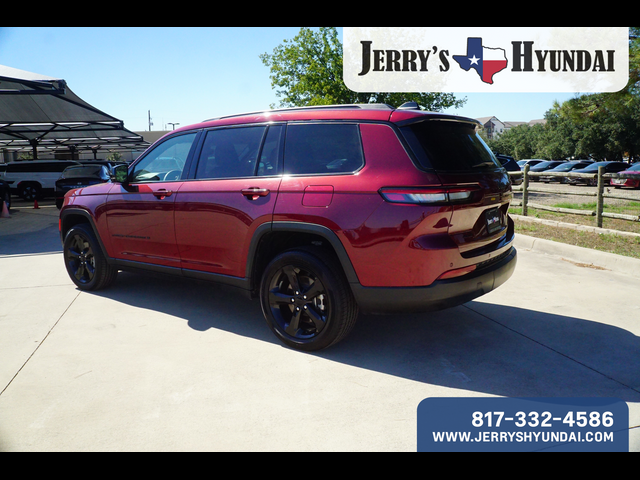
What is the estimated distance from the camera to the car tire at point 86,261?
5.71 meters

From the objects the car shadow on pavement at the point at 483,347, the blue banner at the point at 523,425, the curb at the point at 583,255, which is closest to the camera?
the blue banner at the point at 523,425

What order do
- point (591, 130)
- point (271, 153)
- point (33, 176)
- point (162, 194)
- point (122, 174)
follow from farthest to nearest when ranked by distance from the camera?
point (591, 130)
point (33, 176)
point (122, 174)
point (162, 194)
point (271, 153)

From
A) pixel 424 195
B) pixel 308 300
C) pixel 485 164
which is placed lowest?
pixel 308 300

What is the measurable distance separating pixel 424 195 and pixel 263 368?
1662 mm

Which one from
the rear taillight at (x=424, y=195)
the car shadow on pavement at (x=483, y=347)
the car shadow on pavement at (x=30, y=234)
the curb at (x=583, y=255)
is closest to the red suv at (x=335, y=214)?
the rear taillight at (x=424, y=195)

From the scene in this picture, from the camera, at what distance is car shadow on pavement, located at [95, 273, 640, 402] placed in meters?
3.36

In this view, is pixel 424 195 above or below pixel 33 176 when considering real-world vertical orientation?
below

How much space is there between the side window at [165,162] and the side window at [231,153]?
273mm

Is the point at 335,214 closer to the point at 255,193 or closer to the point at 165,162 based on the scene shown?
the point at 255,193

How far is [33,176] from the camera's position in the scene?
72.4 feet

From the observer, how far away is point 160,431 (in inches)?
111

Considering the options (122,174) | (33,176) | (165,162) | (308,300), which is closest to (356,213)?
(308,300)

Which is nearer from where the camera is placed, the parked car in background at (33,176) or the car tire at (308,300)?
the car tire at (308,300)

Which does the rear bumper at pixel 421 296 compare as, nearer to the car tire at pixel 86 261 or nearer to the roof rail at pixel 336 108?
the roof rail at pixel 336 108
